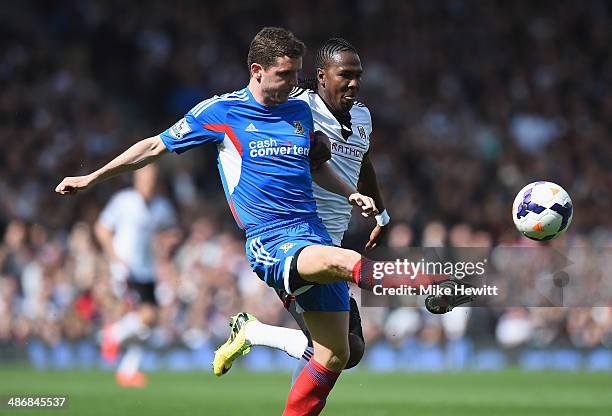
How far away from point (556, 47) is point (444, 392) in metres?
10.3

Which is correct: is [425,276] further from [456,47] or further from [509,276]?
[456,47]

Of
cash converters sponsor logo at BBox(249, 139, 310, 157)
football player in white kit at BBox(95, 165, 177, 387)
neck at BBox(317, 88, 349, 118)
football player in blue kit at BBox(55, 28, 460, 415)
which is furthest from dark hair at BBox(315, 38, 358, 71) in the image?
football player in white kit at BBox(95, 165, 177, 387)

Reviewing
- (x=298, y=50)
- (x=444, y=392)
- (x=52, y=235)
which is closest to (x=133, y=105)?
(x=52, y=235)

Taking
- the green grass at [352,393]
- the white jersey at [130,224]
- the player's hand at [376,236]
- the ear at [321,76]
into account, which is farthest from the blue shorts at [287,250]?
the white jersey at [130,224]

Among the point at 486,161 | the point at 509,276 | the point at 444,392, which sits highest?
the point at 486,161

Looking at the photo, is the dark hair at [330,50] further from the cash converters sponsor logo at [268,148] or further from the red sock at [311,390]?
the red sock at [311,390]

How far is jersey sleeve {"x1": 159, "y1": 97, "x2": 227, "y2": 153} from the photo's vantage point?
6.53 meters

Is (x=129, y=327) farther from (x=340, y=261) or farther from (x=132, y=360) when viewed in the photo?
(x=340, y=261)

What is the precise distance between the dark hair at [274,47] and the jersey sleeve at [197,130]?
1.21 ft

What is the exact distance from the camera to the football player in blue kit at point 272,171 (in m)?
6.43

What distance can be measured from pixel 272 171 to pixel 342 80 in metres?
0.98

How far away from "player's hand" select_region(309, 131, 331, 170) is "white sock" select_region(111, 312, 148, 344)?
563 centimetres

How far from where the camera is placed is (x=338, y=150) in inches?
286

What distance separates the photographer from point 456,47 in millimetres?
20203
